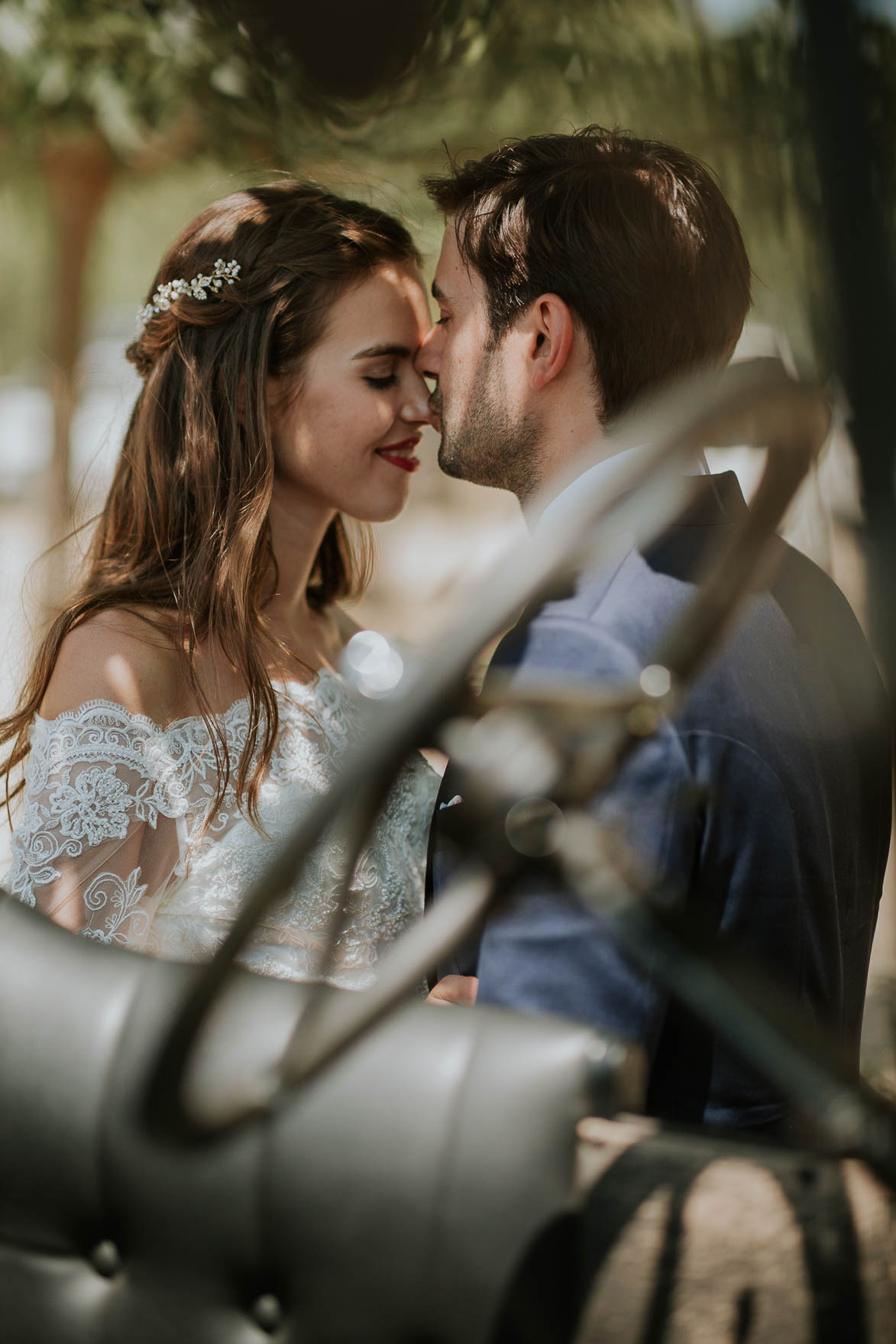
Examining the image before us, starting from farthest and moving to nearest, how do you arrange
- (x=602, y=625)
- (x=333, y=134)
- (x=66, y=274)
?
(x=66, y=274) → (x=333, y=134) → (x=602, y=625)

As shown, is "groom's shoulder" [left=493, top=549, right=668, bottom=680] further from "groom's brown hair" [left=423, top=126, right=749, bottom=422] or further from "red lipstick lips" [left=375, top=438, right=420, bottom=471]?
"red lipstick lips" [left=375, top=438, right=420, bottom=471]

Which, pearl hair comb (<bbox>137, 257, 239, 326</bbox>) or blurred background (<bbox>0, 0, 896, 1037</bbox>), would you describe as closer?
blurred background (<bbox>0, 0, 896, 1037</bbox>)

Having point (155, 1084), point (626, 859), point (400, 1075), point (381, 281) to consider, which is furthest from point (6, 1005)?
point (381, 281)

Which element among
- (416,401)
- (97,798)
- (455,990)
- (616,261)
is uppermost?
(616,261)

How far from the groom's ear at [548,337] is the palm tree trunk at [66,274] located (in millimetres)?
1015

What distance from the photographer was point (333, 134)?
1456 millimetres

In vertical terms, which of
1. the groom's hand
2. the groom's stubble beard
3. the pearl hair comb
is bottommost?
the groom's hand

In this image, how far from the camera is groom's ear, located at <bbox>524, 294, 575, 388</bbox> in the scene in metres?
1.52

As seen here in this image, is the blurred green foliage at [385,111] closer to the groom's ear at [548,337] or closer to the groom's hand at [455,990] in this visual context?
the groom's ear at [548,337]

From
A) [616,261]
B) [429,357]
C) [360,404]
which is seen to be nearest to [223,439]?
[360,404]

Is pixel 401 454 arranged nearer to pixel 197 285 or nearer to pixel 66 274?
pixel 197 285

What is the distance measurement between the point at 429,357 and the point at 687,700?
1.03m

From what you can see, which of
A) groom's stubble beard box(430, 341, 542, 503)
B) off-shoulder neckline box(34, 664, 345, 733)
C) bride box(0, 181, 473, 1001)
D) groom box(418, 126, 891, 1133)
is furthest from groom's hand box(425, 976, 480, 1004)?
groom's stubble beard box(430, 341, 542, 503)

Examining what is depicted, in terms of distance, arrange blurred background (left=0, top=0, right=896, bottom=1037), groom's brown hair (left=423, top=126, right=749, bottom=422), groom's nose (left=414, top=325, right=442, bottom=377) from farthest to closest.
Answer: groom's nose (left=414, top=325, right=442, bottom=377) → groom's brown hair (left=423, top=126, right=749, bottom=422) → blurred background (left=0, top=0, right=896, bottom=1037)
